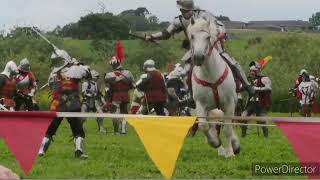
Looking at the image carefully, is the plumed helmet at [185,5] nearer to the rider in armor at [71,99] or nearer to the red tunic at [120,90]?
the rider in armor at [71,99]

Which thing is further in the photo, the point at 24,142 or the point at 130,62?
the point at 130,62

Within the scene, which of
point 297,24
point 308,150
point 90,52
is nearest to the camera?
point 308,150

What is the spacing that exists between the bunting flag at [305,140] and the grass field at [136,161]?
330 cm

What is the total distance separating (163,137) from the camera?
7734 mm

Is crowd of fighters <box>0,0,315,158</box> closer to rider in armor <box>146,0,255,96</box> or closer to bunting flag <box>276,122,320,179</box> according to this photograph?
rider in armor <box>146,0,255,96</box>

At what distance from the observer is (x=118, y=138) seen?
61.9 feet

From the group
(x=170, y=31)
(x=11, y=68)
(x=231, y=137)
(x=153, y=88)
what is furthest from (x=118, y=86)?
(x=170, y=31)

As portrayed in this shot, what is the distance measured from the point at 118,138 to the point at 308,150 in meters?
11.5

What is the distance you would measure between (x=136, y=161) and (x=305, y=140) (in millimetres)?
5784

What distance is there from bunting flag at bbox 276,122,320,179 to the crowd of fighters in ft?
11.6

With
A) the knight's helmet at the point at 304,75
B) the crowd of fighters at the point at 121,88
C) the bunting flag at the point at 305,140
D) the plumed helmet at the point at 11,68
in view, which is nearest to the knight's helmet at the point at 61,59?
the crowd of fighters at the point at 121,88

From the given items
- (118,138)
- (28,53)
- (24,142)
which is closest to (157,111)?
(118,138)

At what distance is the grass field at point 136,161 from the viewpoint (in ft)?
37.0

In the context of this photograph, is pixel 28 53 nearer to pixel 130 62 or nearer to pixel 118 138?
pixel 130 62
